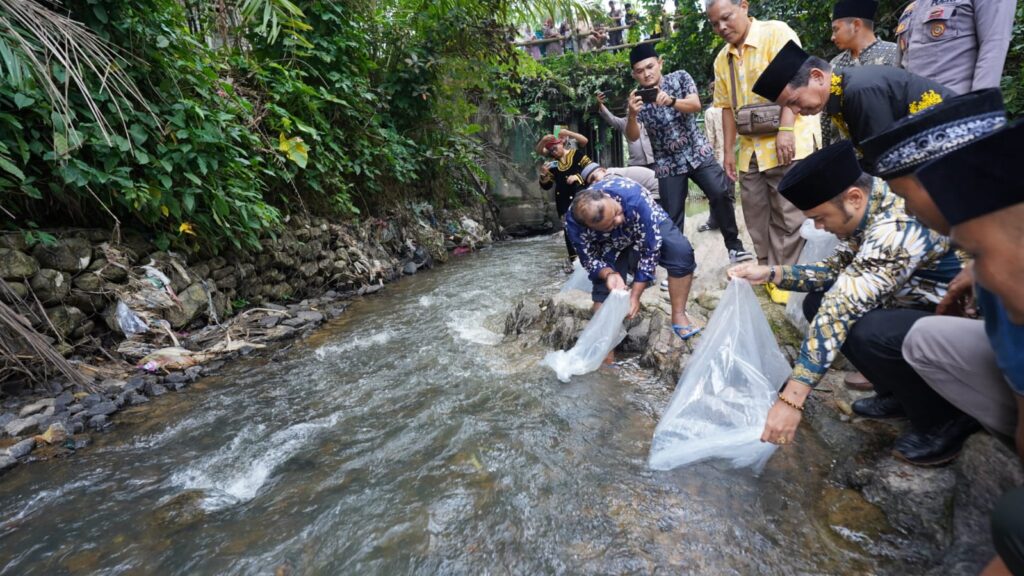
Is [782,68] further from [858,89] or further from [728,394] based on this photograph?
[728,394]

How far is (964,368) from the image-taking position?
141cm

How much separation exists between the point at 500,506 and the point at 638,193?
206cm

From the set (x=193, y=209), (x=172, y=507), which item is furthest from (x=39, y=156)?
(x=172, y=507)

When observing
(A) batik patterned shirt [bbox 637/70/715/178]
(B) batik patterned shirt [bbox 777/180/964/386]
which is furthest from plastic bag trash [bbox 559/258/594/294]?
(B) batik patterned shirt [bbox 777/180/964/386]

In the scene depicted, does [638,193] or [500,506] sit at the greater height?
[638,193]

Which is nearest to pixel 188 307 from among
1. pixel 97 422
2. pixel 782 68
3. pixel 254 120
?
pixel 97 422

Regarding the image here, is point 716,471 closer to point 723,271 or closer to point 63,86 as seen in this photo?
point 723,271

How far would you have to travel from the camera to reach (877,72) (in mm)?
2195

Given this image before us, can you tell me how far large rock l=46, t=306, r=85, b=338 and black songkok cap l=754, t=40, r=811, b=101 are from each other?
4467 millimetres

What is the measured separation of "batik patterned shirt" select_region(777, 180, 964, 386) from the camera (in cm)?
162

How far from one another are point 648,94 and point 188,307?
4.03m

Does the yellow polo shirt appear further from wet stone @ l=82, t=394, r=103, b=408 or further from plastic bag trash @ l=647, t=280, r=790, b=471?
wet stone @ l=82, t=394, r=103, b=408

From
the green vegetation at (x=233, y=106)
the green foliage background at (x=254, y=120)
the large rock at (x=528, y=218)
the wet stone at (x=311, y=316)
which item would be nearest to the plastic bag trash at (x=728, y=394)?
the green vegetation at (x=233, y=106)

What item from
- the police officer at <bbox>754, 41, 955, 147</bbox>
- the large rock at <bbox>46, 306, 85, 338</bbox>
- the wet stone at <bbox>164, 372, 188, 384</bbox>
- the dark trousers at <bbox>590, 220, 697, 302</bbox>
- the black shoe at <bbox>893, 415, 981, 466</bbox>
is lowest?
the wet stone at <bbox>164, 372, 188, 384</bbox>
